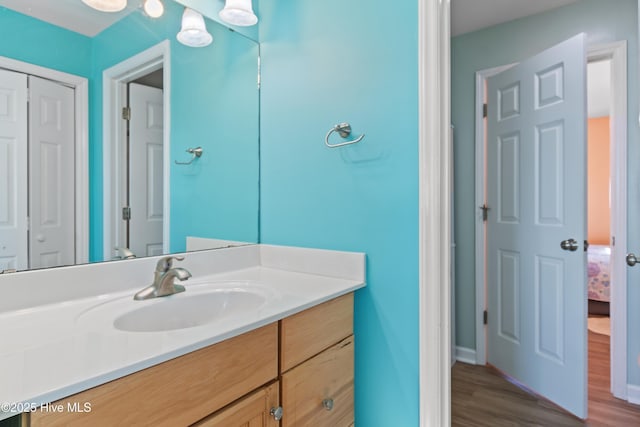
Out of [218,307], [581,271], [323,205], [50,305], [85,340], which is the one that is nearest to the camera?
[85,340]

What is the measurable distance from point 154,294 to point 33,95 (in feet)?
2.24

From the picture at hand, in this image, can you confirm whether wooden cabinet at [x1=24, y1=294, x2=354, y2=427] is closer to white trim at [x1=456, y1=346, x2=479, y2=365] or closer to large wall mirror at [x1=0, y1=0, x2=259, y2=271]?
large wall mirror at [x1=0, y1=0, x2=259, y2=271]

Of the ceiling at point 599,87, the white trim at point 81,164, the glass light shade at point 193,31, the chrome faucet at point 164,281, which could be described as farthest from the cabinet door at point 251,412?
the ceiling at point 599,87

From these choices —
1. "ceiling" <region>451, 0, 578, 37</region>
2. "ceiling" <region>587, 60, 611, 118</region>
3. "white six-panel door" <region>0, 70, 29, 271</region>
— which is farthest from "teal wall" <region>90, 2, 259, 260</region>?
"ceiling" <region>587, 60, 611, 118</region>

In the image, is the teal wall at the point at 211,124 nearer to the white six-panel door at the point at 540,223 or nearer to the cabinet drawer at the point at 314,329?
the cabinet drawer at the point at 314,329

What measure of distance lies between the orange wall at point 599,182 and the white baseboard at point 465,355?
379 centimetres

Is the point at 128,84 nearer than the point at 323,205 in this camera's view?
Yes

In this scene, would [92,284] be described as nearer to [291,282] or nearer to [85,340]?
[85,340]

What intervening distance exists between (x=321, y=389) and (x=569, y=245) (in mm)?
1550

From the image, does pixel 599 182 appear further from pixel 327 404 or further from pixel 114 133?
pixel 114 133

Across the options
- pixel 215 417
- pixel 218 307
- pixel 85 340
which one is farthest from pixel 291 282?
pixel 85 340

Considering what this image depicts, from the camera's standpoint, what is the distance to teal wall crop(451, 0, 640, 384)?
75.1 inches

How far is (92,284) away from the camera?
3.57 ft

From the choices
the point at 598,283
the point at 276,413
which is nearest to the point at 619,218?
the point at 598,283
